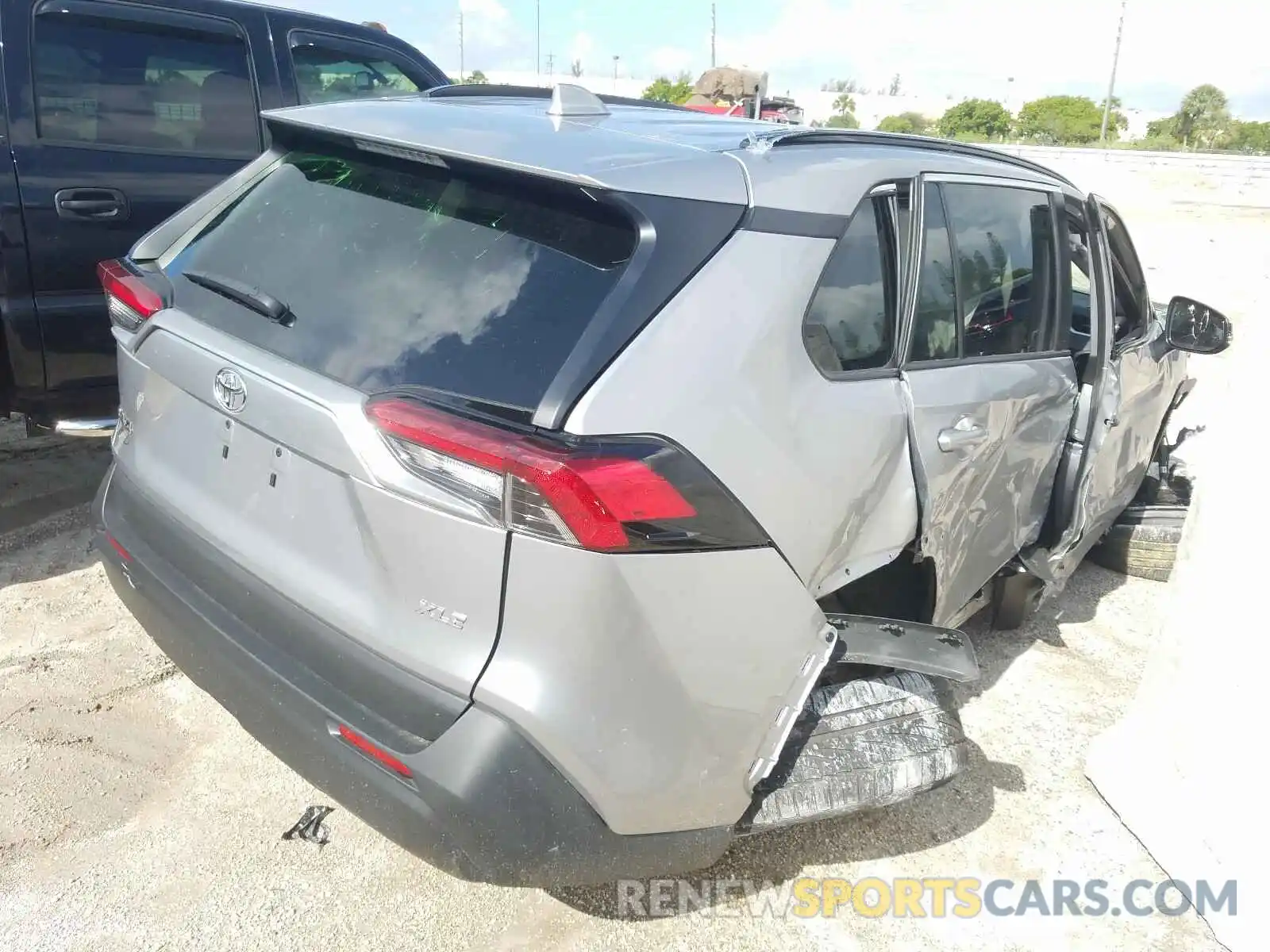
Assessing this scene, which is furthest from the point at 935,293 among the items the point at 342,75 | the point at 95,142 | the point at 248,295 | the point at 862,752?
the point at 342,75

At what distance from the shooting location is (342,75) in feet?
16.4

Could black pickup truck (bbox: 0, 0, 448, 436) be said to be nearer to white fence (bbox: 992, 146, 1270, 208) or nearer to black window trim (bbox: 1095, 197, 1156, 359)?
black window trim (bbox: 1095, 197, 1156, 359)

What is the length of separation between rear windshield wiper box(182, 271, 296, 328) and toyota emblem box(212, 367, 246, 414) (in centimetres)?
15

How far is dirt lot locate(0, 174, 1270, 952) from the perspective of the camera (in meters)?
2.32

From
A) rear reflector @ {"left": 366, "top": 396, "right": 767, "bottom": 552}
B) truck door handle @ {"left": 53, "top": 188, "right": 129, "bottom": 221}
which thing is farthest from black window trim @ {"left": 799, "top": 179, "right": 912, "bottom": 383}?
truck door handle @ {"left": 53, "top": 188, "right": 129, "bottom": 221}

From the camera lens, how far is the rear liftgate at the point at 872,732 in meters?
2.23

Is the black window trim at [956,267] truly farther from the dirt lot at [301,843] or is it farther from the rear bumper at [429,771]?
the rear bumper at [429,771]

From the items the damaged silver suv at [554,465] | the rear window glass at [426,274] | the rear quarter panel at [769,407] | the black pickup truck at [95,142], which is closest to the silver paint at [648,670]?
the damaged silver suv at [554,465]

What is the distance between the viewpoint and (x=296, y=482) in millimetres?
1994

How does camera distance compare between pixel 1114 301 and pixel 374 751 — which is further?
pixel 1114 301

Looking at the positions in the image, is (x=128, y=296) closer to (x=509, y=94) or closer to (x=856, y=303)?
(x=509, y=94)

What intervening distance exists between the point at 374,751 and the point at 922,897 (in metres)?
1.56

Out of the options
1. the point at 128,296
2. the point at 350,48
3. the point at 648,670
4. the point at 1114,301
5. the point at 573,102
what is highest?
the point at 350,48

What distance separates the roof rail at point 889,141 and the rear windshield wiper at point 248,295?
3.55ft
